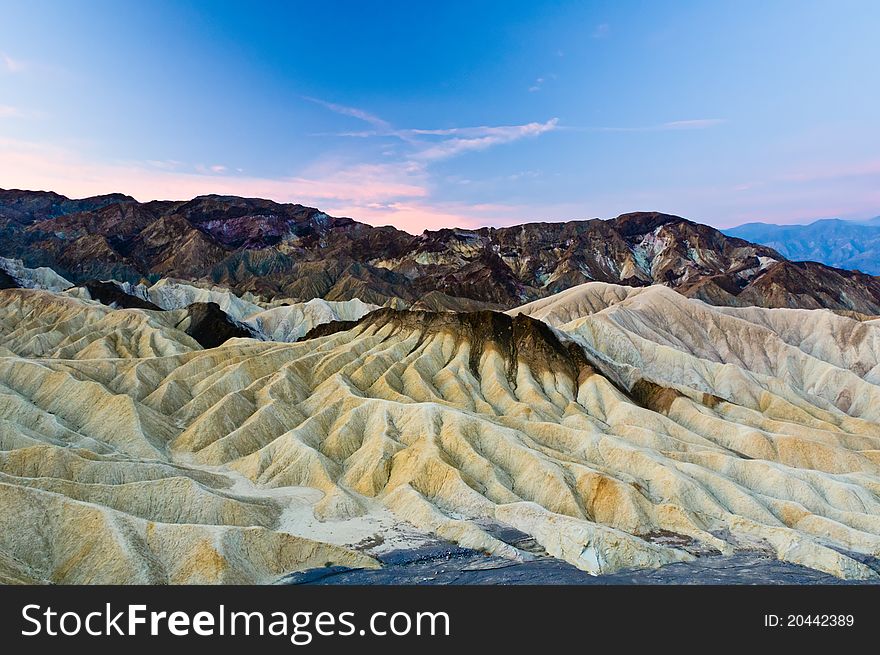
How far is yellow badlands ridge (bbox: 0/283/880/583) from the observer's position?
120ft

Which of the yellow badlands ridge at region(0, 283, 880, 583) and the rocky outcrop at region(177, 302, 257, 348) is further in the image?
the rocky outcrop at region(177, 302, 257, 348)

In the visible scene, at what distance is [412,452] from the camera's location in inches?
2100

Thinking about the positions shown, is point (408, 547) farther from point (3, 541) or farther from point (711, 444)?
point (711, 444)

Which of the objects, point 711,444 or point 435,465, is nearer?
point 435,465

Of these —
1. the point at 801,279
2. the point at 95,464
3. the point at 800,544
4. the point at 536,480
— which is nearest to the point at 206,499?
the point at 95,464

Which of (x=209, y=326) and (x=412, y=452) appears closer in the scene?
(x=412, y=452)

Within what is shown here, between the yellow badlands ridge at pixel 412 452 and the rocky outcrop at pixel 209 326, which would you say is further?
the rocky outcrop at pixel 209 326

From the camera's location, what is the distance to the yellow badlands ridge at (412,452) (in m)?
36.4

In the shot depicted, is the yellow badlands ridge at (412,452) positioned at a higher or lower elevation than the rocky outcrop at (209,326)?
lower

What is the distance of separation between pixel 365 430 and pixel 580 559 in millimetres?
28510

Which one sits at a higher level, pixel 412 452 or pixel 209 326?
pixel 209 326

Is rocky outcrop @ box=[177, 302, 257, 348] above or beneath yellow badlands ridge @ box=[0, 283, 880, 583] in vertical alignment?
above

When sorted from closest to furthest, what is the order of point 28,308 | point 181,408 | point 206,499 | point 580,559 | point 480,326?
point 580,559 → point 206,499 → point 181,408 → point 480,326 → point 28,308

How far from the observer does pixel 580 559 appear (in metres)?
38.6
